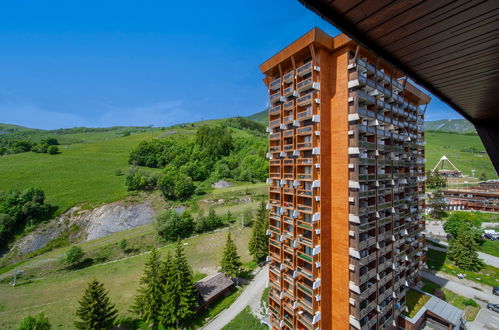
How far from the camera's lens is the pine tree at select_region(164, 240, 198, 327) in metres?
21.6

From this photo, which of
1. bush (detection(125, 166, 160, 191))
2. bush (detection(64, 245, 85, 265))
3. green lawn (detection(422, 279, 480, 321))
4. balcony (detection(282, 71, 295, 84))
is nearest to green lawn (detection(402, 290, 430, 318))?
green lawn (detection(422, 279, 480, 321))

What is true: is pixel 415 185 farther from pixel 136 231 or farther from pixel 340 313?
Result: pixel 136 231

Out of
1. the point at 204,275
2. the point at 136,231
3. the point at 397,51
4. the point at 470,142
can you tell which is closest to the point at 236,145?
the point at 136,231

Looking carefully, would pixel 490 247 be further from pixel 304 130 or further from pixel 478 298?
pixel 304 130

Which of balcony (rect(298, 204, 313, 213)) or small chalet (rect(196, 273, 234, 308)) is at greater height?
balcony (rect(298, 204, 313, 213))

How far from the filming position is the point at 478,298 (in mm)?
24359

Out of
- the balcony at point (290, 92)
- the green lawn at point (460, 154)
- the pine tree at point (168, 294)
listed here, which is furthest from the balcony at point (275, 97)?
the green lawn at point (460, 154)

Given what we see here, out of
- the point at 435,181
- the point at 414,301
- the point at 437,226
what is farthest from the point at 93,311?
the point at 435,181

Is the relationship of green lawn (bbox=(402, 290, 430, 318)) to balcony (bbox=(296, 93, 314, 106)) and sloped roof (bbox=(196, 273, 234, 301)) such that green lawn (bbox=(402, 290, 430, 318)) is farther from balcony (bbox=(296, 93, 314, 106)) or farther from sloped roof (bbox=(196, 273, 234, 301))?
balcony (bbox=(296, 93, 314, 106))

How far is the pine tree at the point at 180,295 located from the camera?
21566 mm

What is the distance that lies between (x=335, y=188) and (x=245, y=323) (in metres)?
19.4

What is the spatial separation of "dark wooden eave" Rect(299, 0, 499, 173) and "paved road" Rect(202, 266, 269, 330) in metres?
28.7

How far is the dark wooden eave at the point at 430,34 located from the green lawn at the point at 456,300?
31.9 m

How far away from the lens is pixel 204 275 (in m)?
31.4
